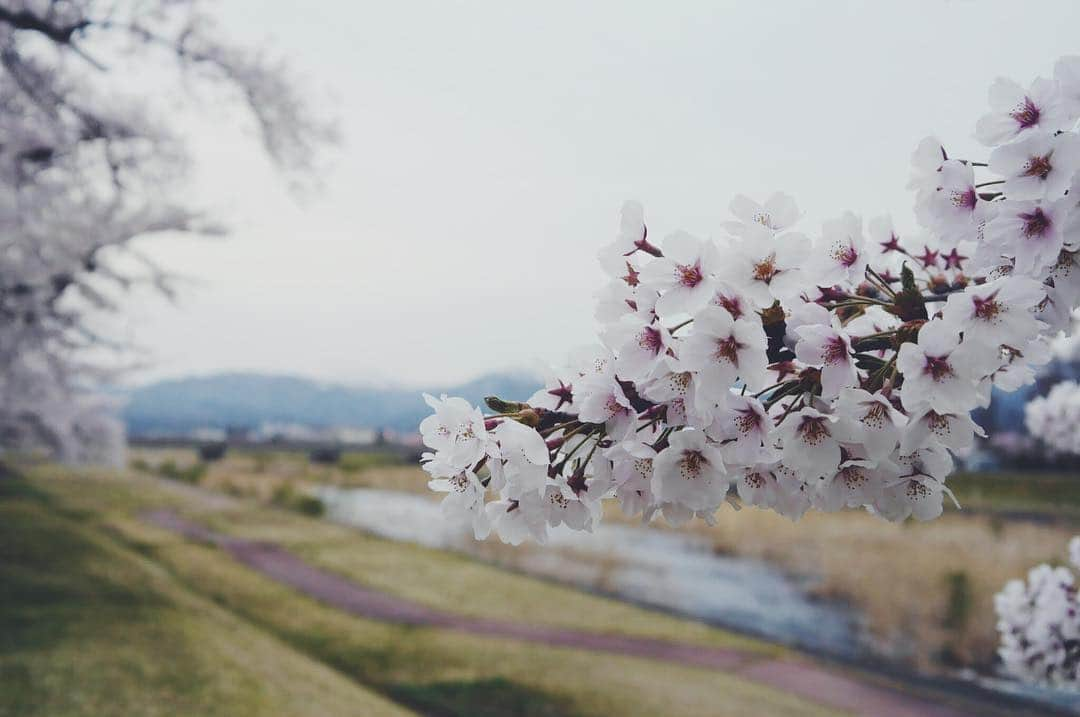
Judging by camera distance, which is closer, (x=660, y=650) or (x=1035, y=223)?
(x=1035, y=223)

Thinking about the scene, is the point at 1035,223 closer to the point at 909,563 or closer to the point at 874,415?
the point at 874,415

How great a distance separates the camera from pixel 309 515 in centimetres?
2108

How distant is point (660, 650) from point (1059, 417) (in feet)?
19.0

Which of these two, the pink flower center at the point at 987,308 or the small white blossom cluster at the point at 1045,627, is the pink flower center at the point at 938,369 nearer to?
the pink flower center at the point at 987,308

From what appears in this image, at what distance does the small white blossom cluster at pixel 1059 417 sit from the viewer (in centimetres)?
468

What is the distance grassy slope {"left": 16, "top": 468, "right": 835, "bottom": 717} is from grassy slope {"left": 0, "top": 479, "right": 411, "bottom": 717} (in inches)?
30.4

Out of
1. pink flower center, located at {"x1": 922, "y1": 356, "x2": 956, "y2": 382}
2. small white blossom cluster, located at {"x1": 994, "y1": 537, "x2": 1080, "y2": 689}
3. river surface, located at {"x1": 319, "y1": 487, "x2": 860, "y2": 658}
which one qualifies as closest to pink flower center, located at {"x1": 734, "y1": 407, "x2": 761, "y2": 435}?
pink flower center, located at {"x1": 922, "y1": 356, "x2": 956, "y2": 382}

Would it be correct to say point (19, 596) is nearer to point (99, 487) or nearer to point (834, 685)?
point (834, 685)

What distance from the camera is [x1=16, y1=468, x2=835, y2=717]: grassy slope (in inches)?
289

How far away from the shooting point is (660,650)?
365 inches

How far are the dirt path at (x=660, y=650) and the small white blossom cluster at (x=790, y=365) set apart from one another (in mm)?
7800

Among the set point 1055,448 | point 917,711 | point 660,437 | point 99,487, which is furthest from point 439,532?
point 660,437

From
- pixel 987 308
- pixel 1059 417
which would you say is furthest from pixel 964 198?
pixel 1059 417

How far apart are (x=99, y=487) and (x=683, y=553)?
18.1 metres
